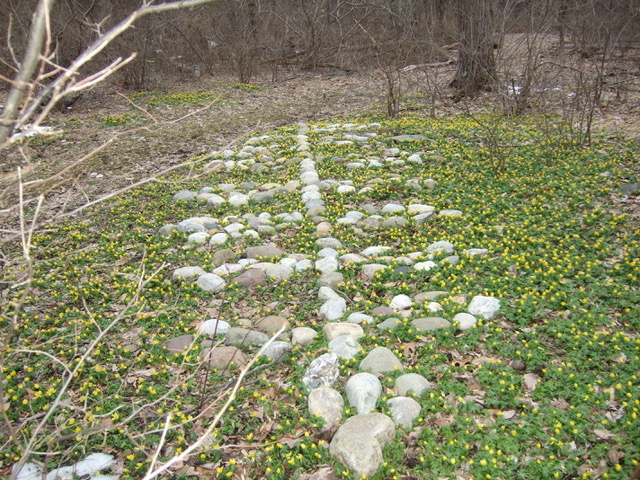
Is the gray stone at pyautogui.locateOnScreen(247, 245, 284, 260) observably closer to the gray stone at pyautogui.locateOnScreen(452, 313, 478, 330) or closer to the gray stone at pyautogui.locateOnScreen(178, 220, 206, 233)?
the gray stone at pyautogui.locateOnScreen(178, 220, 206, 233)

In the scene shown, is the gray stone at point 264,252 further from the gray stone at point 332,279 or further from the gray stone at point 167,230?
the gray stone at point 167,230

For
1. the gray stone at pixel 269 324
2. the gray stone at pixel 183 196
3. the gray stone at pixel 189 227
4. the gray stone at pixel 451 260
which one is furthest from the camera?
the gray stone at pixel 183 196

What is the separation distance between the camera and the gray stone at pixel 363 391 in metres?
3.37

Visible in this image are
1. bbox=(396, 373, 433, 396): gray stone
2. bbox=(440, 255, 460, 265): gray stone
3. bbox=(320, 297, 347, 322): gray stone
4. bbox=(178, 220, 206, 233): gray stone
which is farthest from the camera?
bbox=(178, 220, 206, 233): gray stone

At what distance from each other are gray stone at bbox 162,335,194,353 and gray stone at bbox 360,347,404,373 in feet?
4.90

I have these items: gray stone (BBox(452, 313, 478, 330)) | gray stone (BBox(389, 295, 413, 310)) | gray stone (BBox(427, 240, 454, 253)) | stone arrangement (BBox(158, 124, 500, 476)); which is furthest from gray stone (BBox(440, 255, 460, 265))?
gray stone (BBox(452, 313, 478, 330))

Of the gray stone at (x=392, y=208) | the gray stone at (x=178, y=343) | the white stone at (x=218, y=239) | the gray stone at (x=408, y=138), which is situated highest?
the gray stone at (x=408, y=138)

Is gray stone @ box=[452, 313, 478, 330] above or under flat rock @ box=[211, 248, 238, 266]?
under

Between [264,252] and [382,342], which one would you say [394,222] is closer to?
[264,252]

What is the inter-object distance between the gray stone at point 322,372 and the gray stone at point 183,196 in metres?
4.31

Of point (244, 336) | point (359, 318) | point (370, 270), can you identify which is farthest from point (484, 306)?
point (244, 336)

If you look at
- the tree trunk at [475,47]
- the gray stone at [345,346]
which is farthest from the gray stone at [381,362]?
the tree trunk at [475,47]

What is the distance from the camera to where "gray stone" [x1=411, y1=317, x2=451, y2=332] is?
4.08m

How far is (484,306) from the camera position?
4.27 metres
